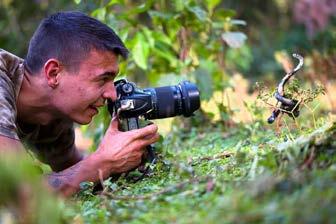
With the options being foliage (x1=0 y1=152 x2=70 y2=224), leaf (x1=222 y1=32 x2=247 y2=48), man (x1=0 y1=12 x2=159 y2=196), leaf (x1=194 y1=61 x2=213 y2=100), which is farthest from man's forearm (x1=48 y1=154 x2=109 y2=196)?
leaf (x1=222 y1=32 x2=247 y2=48)

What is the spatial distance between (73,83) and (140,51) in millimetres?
1451

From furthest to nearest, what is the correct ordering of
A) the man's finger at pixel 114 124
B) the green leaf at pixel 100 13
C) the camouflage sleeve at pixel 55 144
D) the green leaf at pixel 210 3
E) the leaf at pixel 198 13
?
1. the green leaf at pixel 210 3
2. the leaf at pixel 198 13
3. the green leaf at pixel 100 13
4. the camouflage sleeve at pixel 55 144
5. the man's finger at pixel 114 124

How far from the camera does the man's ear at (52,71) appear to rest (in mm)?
3102

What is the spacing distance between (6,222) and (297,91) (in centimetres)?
177

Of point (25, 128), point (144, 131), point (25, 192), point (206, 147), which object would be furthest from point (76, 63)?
point (25, 192)

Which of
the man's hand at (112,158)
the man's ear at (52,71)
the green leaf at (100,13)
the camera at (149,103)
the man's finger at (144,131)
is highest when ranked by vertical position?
the green leaf at (100,13)

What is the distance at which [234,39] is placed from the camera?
4.66 meters

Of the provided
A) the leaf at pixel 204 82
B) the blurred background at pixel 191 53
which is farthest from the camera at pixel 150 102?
the leaf at pixel 204 82

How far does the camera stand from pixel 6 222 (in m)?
1.38

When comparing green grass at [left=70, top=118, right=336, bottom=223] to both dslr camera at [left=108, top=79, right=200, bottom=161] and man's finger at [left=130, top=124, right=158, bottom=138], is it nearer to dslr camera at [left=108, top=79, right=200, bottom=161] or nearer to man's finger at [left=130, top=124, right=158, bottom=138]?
man's finger at [left=130, top=124, right=158, bottom=138]

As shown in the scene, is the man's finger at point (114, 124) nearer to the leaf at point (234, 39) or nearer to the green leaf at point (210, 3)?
the leaf at point (234, 39)

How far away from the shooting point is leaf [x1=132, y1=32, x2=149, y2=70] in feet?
14.6

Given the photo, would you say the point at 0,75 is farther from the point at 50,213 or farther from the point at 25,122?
the point at 50,213

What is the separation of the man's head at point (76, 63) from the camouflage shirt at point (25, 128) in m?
0.09
